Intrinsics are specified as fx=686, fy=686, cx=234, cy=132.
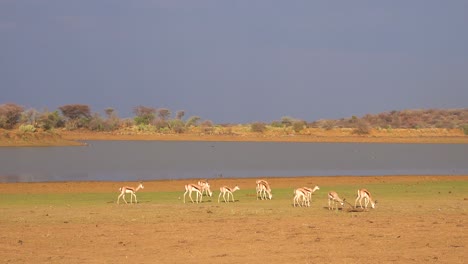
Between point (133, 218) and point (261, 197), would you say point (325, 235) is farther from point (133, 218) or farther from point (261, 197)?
point (261, 197)

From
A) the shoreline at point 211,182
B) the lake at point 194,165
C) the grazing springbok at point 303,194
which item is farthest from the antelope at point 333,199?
the lake at point 194,165

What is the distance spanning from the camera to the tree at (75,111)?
10231 centimetres

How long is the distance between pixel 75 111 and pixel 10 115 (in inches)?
706

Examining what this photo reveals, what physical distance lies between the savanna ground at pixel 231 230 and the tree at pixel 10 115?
55987 mm

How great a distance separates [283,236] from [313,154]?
45883mm

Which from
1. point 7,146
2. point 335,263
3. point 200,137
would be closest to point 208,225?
point 335,263

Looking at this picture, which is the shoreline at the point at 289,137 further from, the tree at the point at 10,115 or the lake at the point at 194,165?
the lake at the point at 194,165

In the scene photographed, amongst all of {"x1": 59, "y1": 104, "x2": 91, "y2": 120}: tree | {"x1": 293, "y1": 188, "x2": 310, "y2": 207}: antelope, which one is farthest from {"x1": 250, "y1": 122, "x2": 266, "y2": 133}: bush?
{"x1": 293, "y1": 188, "x2": 310, "y2": 207}: antelope

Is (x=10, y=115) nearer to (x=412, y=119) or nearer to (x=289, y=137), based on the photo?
(x=289, y=137)

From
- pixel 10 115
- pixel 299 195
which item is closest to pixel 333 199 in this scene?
pixel 299 195

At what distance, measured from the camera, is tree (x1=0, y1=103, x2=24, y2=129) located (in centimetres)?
8181

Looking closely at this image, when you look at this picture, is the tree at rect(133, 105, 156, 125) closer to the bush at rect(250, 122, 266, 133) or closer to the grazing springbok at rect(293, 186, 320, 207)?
the bush at rect(250, 122, 266, 133)

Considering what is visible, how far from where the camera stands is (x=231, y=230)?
711 inches

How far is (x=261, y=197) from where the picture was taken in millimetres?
27516
